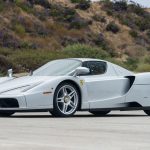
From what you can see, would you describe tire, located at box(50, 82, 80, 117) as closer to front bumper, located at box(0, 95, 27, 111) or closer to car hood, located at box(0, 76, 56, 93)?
car hood, located at box(0, 76, 56, 93)

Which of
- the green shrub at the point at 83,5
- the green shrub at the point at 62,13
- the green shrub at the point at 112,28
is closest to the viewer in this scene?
the green shrub at the point at 62,13

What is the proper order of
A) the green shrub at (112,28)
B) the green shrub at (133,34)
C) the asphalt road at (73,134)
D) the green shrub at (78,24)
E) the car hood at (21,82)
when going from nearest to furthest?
the asphalt road at (73,134) → the car hood at (21,82) → the green shrub at (78,24) → the green shrub at (112,28) → the green shrub at (133,34)

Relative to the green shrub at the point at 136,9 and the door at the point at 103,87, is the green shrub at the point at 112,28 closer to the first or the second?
the green shrub at the point at 136,9

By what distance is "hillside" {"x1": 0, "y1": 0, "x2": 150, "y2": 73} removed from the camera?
45.2 meters

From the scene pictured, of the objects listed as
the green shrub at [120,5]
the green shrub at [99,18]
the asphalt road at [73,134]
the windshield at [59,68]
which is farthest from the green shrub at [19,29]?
the asphalt road at [73,134]

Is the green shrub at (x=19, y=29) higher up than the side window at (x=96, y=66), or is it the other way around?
the side window at (x=96, y=66)

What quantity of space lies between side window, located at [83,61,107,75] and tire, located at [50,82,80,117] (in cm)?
66

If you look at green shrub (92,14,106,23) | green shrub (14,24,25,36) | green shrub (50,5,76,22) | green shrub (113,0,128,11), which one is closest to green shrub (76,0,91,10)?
green shrub (92,14,106,23)

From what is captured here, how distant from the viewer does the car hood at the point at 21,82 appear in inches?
541

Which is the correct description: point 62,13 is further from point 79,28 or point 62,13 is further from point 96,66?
point 96,66

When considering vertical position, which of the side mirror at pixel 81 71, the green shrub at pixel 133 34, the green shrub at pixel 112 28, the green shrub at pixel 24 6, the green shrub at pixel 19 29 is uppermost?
the green shrub at pixel 24 6

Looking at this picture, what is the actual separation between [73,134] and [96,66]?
16.4ft

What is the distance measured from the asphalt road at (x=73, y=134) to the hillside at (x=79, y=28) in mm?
25255

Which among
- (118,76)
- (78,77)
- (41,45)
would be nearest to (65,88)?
(78,77)
